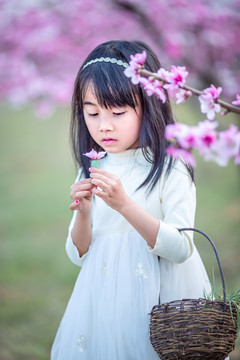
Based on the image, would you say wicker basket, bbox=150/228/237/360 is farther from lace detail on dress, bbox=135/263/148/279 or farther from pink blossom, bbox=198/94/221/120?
pink blossom, bbox=198/94/221/120

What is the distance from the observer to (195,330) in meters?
1.33

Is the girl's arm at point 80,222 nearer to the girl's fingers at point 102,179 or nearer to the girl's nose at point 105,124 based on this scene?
the girl's fingers at point 102,179

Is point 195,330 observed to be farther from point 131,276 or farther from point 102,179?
point 102,179

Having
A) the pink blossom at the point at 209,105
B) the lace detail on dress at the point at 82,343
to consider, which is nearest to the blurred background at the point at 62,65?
the lace detail on dress at the point at 82,343

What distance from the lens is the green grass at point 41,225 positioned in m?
3.77

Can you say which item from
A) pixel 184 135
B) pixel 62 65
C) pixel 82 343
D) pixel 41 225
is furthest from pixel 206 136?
pixel 41 225

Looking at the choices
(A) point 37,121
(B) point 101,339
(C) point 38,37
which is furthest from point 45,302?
(A) point 37,121

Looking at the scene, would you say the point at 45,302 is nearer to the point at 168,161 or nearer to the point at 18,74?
the point at 18,74

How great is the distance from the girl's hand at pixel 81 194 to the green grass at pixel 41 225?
1.78 metres

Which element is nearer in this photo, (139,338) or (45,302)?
(139,338)

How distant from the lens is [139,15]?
368 centimetres

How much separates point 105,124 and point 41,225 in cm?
485

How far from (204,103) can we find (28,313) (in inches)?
128

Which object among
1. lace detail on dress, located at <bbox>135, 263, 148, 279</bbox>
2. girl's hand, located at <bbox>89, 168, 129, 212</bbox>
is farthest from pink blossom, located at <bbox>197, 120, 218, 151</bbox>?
lace detail on dress, located at <bbox>135, 263, 148, 279</bbox>
